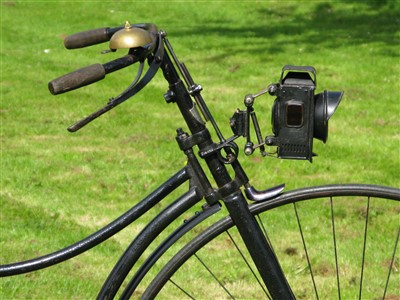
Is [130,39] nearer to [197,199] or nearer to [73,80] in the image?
[73,80]

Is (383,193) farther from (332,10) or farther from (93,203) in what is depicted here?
(332,10)

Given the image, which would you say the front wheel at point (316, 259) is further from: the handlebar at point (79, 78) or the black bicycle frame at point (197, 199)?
the handlebar at point (79, 78)

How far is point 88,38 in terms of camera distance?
274 centimetres

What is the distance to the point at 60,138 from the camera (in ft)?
28.7

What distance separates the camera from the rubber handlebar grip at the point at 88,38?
272cm

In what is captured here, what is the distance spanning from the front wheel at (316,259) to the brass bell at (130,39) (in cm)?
210

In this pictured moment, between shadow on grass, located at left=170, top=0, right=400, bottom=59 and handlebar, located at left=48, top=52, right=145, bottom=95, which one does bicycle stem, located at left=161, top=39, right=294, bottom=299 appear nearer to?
handlebar, located at left=48, top=52, right=145, bottom=95

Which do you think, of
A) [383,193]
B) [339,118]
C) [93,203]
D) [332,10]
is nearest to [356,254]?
[93,203]

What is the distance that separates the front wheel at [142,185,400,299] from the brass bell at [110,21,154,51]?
210 cm

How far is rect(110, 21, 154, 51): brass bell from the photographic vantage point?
2410 millimetres

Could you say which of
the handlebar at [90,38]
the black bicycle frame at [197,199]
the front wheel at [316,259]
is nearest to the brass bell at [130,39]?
the black bicycle frame at [197,199]

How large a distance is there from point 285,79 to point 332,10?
15.1 metres

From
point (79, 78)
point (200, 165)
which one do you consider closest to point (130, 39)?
point (79, 78)

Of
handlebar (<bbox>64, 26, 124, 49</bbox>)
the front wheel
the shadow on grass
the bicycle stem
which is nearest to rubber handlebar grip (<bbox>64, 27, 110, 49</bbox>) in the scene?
handlebar (<bbox>64, 26, 124, 49</bbox>)
